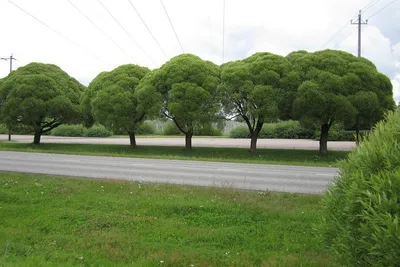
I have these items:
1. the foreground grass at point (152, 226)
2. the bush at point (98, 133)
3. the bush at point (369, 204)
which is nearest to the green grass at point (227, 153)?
the foreground grass at point (152, 226)

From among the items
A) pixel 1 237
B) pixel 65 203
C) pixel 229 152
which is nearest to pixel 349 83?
pixel 229 152

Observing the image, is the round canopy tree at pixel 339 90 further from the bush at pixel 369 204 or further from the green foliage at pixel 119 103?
the bush at pixel 369 204

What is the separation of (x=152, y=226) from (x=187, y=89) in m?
19.1

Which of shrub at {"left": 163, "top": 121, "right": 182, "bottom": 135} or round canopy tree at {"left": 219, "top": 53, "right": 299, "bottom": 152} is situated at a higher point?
round canopy tree at {"left": 219, "top": 53, "right": 299, "bottom": 152}

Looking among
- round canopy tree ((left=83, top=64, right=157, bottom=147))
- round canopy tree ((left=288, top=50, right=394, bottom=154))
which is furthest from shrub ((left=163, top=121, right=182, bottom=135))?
round canopy tree ((left=288, top=50, right=394, bottom=154))

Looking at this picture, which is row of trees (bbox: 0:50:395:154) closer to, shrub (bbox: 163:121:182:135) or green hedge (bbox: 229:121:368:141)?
green hedge (bbox: 229:121:368:141)

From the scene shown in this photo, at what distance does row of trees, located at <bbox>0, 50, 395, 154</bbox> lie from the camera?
75.0 feet

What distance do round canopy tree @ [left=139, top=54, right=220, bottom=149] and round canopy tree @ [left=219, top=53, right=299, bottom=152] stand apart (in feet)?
3.57

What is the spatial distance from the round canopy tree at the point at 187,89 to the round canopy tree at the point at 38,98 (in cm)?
829

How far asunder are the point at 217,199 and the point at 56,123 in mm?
28887

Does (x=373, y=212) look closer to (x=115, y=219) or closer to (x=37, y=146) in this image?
(x=115, y=219)

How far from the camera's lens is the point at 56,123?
110 feet

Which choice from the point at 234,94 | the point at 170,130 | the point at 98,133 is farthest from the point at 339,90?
the point at 98,133

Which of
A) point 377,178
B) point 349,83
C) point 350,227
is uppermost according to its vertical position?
point 349,83
